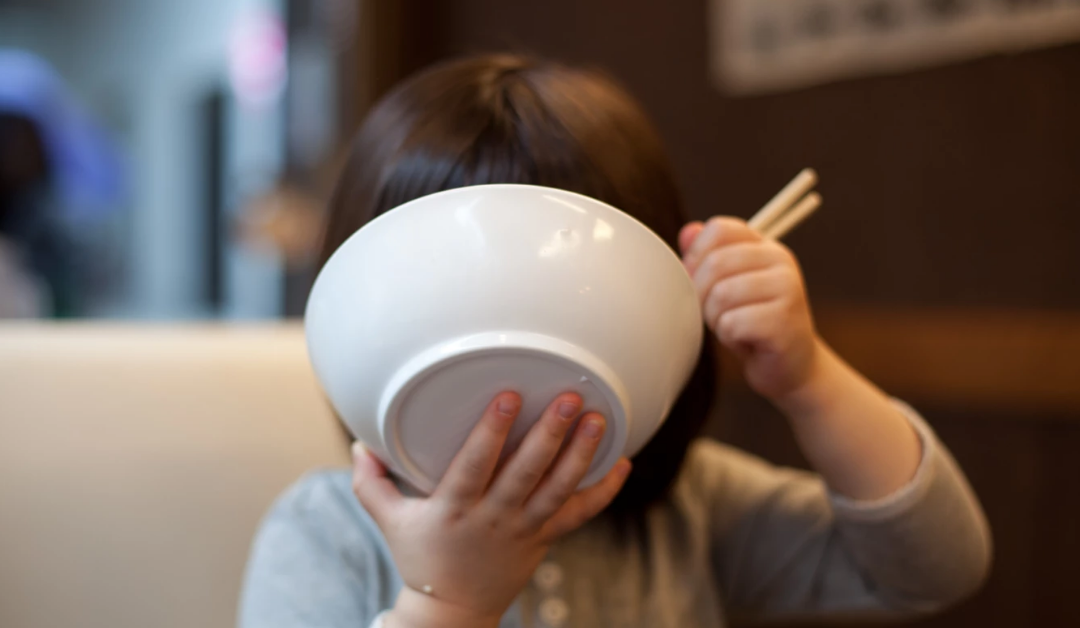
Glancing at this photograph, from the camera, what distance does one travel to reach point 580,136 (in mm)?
579

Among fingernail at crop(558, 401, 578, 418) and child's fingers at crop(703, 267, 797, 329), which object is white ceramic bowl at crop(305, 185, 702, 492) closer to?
fingernail at crop(558, 401, 578, 418)

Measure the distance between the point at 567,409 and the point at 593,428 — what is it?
0.07 ft

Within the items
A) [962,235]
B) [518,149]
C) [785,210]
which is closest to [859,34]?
[962,235]

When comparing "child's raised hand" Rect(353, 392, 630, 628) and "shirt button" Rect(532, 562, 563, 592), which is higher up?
"child's raised hand" Rect(353, 392, 630, 628)

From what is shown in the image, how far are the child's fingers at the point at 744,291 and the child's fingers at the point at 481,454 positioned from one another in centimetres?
18

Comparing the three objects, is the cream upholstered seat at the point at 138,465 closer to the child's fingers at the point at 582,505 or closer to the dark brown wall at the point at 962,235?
the child's fingers at the point at 582,505

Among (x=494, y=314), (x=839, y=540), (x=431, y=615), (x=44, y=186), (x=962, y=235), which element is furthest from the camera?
(x=44, y=186)

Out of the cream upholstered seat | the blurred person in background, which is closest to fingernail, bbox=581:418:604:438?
the cream upholstered seat

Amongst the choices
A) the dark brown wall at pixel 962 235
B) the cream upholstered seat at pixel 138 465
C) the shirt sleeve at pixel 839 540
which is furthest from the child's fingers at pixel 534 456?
the dark brown wall at pixel 962 235

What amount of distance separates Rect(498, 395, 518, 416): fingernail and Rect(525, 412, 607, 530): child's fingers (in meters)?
0.04

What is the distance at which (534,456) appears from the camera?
44 centimetres

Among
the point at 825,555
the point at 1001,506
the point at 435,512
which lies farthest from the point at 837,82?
the point at 435,512

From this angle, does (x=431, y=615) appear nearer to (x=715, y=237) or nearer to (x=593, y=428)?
(x=593, y=428)

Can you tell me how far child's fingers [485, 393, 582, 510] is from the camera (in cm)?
42
